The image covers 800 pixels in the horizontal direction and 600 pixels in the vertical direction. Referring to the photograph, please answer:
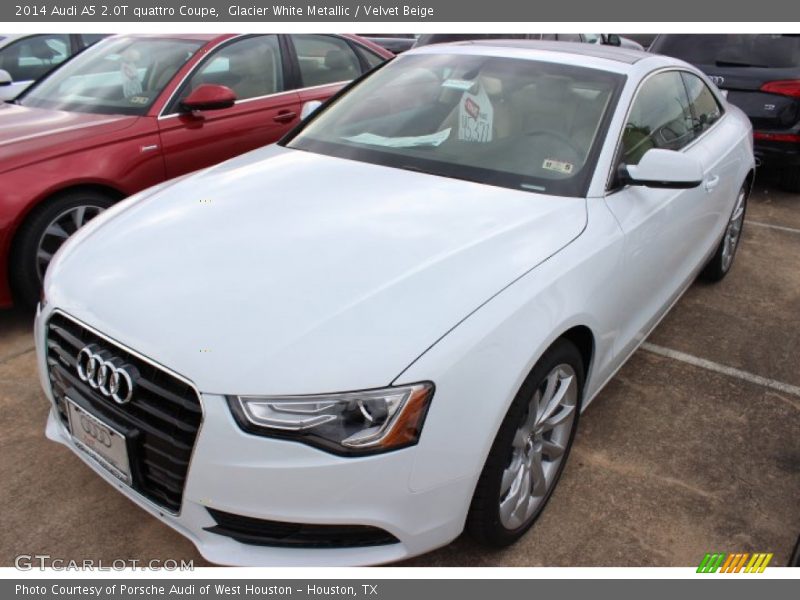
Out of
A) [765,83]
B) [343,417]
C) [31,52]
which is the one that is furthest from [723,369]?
[31,52]

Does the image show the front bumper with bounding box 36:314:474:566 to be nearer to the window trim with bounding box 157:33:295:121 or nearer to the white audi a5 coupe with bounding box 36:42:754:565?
the white audi a5 coupe with bounding box 36:42:754:565

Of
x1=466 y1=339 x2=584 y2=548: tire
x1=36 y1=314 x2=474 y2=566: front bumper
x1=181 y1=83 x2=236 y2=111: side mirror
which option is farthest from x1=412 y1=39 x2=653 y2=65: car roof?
x1=36 y1=314 x2=474 y2=566: front bumper

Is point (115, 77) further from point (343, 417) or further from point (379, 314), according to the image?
point (343, 417)

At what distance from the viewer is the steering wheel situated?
8.78 ft


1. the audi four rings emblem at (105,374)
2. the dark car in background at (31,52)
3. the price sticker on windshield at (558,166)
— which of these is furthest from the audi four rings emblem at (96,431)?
the dark car in background at (31,52)

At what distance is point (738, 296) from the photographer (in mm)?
4379

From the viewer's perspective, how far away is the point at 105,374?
194 cm

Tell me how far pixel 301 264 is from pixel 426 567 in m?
1.06

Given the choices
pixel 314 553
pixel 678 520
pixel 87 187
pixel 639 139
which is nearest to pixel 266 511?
pixel 314 553

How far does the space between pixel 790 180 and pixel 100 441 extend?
264 inches

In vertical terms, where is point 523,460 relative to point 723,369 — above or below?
above

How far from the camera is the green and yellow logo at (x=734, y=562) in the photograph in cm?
228

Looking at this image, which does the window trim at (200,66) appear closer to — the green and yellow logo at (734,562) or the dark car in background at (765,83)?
the green and yellow logo at (734,562)

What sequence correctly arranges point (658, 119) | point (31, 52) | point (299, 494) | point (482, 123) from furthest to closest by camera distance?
1. point (31, 52)
2. point (658, 119)
3. point (482, 123)
4. point (299, 494)
